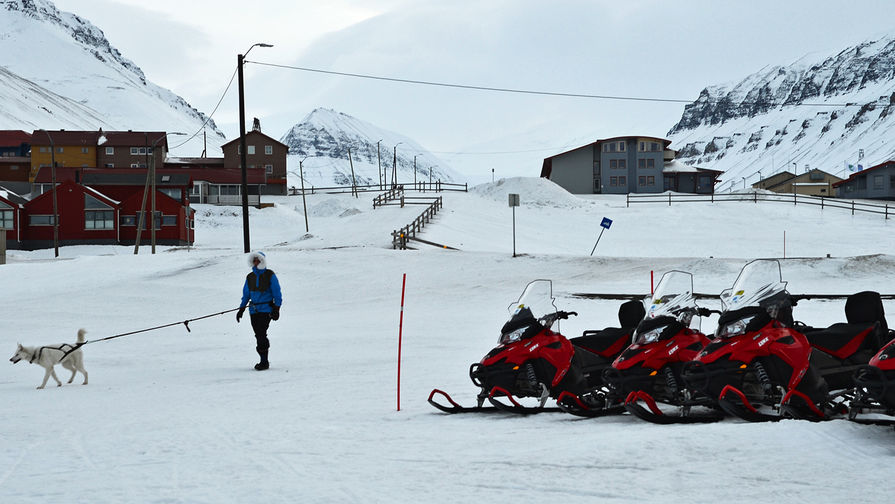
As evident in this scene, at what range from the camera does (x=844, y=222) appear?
56.1 m

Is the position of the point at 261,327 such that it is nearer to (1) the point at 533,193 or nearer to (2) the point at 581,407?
(2) the point at 581,407

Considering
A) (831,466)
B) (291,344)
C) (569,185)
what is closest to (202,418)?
(831,466)

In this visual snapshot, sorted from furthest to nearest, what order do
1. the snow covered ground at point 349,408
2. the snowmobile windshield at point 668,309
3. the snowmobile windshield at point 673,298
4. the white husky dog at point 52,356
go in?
1. the white husky dog at point 52,356
2. the snowmobile windshield at point 673,298
3. the snowmobile windshield at point 668,309
4. the snow covered ground at point 349,408

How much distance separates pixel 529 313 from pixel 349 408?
2.35 metres

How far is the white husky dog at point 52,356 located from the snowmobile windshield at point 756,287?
8.85 metres

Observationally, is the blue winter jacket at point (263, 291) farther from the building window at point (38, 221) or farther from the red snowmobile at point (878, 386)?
the building window at point (38, 221)

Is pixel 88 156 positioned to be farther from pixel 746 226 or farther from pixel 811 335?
pixel 811 335

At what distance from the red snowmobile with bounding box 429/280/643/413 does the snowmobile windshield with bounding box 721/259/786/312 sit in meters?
1.58

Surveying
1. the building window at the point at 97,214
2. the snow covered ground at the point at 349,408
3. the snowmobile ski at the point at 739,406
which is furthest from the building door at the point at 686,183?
the snowmobile ski at the point at 739,406

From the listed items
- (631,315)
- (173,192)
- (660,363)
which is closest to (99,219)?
(173,192)

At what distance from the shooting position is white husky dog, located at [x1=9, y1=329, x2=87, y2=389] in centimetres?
1171

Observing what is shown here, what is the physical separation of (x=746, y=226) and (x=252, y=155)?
2547 inches

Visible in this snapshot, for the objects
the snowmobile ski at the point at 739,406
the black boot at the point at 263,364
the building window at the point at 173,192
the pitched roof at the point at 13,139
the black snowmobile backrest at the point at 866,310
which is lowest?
the black boot at the point at 263,364

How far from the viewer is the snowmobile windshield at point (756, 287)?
24.7ft
